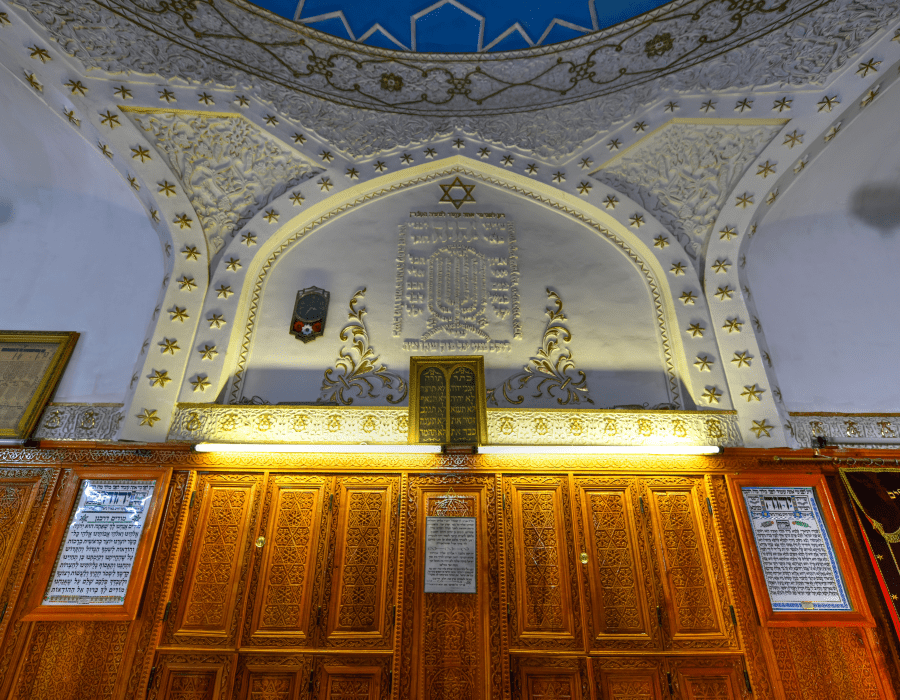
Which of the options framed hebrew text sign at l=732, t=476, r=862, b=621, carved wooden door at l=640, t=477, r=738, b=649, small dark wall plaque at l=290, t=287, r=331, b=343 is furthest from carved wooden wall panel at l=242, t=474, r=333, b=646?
framed hebrew text sign at l=732, t=476, r=862, b=621

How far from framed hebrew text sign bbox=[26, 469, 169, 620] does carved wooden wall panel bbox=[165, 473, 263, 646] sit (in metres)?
0.28

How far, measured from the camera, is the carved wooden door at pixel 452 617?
3447mm

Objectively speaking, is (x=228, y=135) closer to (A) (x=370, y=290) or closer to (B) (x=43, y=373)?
(A) (x=370, y=290)

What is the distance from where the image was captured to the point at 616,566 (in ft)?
12.4

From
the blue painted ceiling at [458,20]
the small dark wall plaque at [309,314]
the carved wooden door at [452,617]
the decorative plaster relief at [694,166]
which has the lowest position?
the carved wooden door at [452,617]

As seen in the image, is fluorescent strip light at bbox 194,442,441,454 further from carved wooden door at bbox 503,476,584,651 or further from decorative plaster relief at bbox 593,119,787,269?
decorative plaster relief at bbox 593,119,787,269

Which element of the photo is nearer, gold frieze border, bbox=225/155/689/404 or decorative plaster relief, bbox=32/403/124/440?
decorative plaster relief, bbox=32/403/124/440

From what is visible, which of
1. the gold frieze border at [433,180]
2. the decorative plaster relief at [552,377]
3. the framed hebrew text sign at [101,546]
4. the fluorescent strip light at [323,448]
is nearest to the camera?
the framed hebrew text sign at [101,546]

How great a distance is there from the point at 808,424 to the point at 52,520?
5.90 metres

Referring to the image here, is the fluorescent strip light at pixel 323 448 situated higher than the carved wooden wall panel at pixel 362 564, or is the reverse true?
the fluorescent strip light at pixel 323 448

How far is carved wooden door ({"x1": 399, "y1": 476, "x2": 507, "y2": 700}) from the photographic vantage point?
345 centimetres

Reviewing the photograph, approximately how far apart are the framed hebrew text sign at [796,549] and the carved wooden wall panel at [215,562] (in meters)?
3.64

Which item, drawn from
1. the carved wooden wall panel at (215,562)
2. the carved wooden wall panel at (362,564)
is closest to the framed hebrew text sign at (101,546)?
the carved wooden wall panel at (215,562)

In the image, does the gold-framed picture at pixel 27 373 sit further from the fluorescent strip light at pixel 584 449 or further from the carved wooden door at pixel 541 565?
the carved wooden door at pixel 541 565
